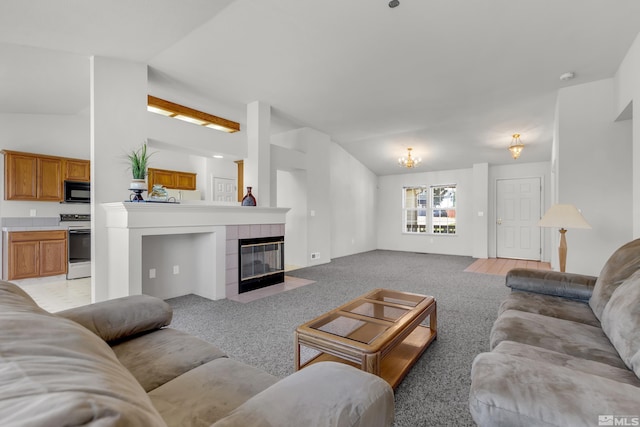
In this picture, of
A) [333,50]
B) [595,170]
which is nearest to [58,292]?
[333,50]

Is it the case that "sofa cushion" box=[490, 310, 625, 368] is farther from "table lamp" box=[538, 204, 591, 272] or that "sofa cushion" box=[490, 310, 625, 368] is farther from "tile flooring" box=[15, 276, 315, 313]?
"tile flooring" box=[15, 276, 315, 313]

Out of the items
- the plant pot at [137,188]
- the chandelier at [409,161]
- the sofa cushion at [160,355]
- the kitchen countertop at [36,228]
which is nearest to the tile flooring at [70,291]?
the kitchen countertop at [36,228]

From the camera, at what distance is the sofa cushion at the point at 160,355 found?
122cm

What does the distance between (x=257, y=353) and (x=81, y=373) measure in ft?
6.56

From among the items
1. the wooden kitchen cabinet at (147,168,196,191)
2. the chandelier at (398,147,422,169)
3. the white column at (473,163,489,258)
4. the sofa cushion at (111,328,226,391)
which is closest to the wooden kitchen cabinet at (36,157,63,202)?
the wooden kitchen cabinet at (147,168,196,191)

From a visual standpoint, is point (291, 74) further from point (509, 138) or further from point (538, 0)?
point (509, 138)

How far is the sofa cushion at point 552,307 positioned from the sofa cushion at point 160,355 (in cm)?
202

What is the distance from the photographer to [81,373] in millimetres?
539

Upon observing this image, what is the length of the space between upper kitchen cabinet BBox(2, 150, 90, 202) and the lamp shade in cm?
→ 692

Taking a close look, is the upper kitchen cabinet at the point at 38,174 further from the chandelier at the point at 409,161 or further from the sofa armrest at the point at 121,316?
the chandelier at the point at 409,161

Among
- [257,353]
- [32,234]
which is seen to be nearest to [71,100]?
[32,234]

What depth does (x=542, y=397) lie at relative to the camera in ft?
3.05

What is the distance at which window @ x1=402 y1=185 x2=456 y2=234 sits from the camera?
8328 millimetres

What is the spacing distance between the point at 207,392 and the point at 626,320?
6.24 ft
